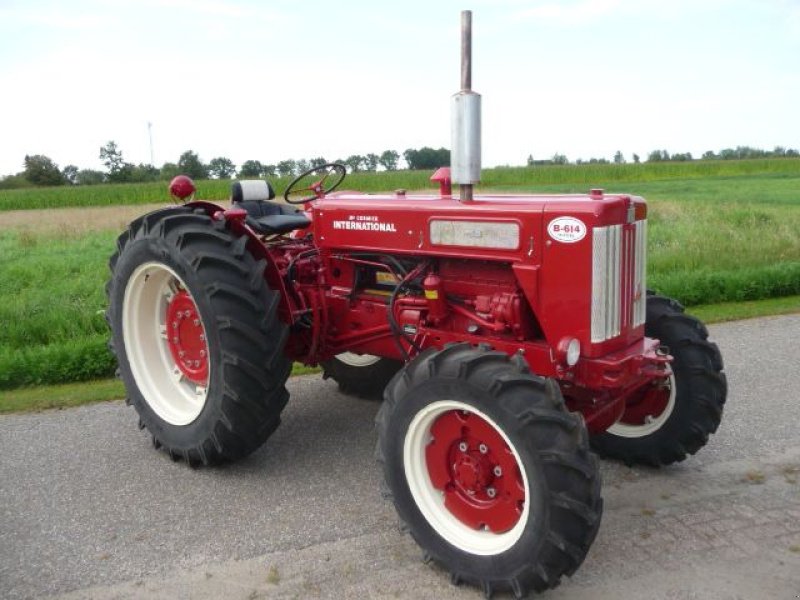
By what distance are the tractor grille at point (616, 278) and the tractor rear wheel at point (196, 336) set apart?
A: 1648mm

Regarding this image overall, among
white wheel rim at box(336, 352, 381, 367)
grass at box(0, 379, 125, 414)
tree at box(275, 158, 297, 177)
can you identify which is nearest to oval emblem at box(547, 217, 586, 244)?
white wheel rim at box(336, 352, 381, 367)

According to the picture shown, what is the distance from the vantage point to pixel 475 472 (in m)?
3.06

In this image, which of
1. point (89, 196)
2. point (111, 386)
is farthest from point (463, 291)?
point (89, 196)

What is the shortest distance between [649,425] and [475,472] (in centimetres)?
140

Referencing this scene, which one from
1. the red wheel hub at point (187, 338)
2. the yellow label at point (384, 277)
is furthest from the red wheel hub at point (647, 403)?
the red wheel hub at point (187, 338)

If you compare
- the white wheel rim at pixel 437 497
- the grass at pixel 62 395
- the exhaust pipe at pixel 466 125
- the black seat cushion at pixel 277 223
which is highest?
the exhaust pipe at pixel 466 125

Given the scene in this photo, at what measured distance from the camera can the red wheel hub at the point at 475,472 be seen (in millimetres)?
2994

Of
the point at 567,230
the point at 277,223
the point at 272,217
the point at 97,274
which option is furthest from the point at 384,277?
the point at 97,274

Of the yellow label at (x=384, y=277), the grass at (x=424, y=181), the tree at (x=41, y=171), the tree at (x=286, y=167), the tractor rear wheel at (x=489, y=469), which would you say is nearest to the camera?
the tractor rear wheel at (x=489, y=469)

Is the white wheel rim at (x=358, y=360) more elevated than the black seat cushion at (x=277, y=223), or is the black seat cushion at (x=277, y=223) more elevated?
the black seat cushion at (x=277, y=223)

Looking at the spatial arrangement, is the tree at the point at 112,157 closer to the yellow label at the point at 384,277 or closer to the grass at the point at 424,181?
the grass at the point at 424,181

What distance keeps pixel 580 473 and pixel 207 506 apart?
6.38 feet

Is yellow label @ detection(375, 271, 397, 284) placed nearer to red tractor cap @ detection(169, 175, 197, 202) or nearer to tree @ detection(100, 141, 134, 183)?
red tractor cap @ detection(169, 175, 197, 202)

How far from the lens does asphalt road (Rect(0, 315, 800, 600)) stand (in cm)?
299
